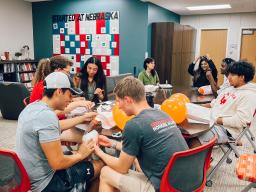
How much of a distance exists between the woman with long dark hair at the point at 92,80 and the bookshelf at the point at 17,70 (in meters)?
3.25

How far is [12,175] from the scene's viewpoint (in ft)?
4.50

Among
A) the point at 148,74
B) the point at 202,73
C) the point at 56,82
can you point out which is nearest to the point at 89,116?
the point at 56,82

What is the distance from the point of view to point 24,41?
696cm

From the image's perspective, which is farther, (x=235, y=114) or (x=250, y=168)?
(x=235, y=114)

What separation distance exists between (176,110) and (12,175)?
1.34 metres

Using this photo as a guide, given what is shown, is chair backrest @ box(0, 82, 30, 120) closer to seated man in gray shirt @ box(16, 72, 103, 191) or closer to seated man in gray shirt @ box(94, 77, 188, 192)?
seated man in gray shirt @ box(16, 72, 103, 191)

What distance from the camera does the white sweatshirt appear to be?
2.43m

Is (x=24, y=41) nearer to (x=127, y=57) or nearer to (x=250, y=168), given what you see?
(x=127, y=57)

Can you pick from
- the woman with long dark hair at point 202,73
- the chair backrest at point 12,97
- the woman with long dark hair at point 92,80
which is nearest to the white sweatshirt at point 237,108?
the woman with long dark hair at point 92,80

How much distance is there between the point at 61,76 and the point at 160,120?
648 millimetres

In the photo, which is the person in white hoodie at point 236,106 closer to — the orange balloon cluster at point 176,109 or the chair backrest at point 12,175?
the orange balloon cluster at point 176,109

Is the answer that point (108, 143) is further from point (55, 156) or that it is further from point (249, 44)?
point (249, 44)

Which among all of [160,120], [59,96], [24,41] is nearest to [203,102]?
[160,120]

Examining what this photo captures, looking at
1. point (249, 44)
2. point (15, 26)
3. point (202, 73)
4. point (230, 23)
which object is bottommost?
point (202, 73)
